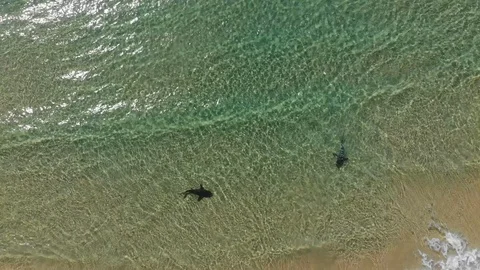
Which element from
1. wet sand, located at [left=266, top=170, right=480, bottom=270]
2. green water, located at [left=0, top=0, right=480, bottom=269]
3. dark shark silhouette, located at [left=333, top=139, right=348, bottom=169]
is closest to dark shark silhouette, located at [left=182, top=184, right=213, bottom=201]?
green water, located at [left=0, top=0, right=480, bottom=269]

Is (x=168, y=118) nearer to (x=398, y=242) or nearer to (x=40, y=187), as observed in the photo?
(x=40, y=187)

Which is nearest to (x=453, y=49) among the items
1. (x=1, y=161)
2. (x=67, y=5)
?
(x=67, y=5)

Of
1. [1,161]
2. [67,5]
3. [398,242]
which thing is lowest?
[398,242]

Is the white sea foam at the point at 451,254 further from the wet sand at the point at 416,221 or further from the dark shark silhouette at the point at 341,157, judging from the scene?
the dark shark silhouette at the point at 341,157

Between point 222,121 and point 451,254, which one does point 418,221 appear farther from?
point 222,121

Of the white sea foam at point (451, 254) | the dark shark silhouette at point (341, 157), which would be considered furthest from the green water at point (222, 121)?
the white sea foam at point (451, 254)

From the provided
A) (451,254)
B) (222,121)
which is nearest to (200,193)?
(222,121)

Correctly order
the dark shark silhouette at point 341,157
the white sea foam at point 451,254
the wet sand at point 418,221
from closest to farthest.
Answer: the white sea foam at point 451,254 → the wet sand at point 418,221 → the dark shark silhouette at point 341,157
